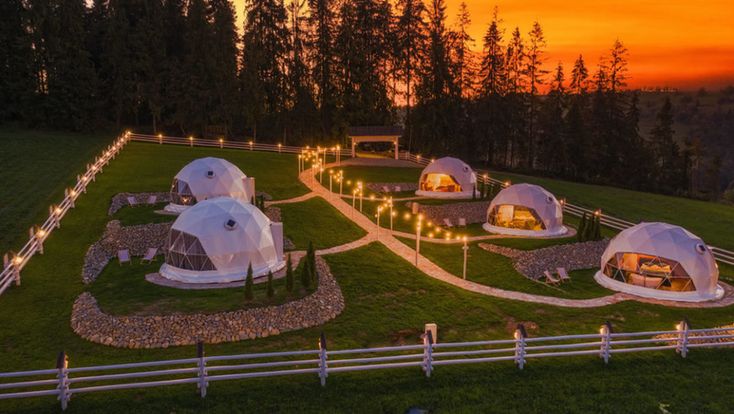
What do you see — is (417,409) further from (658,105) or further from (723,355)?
(658,105)

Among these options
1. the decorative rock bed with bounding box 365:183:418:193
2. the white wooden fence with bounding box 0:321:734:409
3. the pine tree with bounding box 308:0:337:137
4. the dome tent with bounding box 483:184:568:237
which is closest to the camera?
the white wooden fence with bounding box 0:321:734:409

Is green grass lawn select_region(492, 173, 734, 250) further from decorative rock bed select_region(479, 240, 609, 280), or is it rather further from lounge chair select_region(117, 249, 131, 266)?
lounge chair select_region(117, 249, 131, 266)

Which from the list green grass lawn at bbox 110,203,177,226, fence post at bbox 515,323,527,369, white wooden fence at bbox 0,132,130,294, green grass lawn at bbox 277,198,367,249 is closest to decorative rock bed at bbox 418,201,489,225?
green grass lawn at bbox 277,198,367,249

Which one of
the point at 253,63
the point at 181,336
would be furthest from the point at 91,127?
the point at 181,336

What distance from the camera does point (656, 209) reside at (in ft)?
154

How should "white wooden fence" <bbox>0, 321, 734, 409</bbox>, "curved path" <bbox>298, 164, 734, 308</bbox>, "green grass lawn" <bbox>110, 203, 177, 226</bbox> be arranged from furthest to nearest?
"green grass lawn" <bbox>110, 203, 177, 226</bbox>
"curved path" <bbox>298, 164, 734, 308</bbox>
"white wooden fence" <bbox>0, 321, 734, 409</bbox>

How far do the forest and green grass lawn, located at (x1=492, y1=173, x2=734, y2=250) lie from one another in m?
12.3

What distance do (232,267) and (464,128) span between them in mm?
54470

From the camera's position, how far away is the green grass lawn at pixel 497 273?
2370 cm

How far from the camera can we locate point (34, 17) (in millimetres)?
60562

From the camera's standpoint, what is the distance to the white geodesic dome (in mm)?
22594

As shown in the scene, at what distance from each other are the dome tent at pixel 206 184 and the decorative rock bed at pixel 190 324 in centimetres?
1582

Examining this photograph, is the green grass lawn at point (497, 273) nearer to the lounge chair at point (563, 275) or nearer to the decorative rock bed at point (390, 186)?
the lounge chair at point (563, 275)

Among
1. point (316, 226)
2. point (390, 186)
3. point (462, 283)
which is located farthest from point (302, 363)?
point (390, 186)
